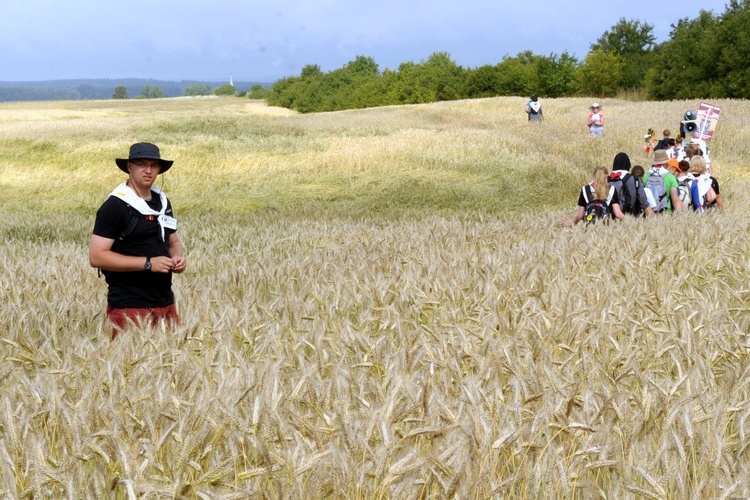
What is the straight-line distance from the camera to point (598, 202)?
9.86 meters

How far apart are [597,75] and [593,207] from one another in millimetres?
58079

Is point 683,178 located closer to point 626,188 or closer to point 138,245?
point 626,188

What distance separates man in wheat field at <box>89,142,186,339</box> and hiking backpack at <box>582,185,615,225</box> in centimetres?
575

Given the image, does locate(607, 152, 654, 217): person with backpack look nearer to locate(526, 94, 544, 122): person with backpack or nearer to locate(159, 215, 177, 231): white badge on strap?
locate(159, 215, 177, 231): white badge on strap

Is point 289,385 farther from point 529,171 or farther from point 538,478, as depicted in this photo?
point 529,171

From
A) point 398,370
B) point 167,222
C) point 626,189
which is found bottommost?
point 626,189

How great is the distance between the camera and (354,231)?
404 inches

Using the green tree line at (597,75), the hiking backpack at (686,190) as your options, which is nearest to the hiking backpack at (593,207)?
the hiking backpack at (686,190)

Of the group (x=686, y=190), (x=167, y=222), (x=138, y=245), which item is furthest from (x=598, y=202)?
(x=138, y=245)

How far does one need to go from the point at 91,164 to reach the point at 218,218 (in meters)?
9.23

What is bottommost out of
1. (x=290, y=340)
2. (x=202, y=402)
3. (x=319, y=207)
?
(x=319, y=207)

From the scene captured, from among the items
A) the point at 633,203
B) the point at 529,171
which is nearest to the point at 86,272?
the point at 633,203

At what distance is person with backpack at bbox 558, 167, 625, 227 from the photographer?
31.9 ft

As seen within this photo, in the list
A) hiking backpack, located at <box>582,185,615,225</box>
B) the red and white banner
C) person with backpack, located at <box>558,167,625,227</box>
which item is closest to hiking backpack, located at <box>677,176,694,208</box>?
person with backpack, located at <box>558,167,625,227</box>
